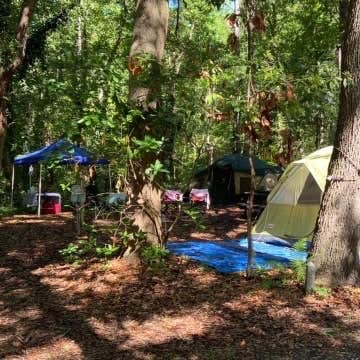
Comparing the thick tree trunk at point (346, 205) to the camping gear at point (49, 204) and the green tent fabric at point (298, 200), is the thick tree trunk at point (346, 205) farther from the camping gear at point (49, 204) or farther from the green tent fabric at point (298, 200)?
the camping gear at point (49, 204)

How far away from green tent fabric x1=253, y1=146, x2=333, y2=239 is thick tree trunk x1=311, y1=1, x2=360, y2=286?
3.50m

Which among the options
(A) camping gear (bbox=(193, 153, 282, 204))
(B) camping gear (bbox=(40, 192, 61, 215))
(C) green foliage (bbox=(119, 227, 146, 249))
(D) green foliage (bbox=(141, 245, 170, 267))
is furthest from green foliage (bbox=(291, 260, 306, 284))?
(A) camping gear (bbox=(193, 153, 282, 204))

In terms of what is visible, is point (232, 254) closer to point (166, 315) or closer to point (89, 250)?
point (89, 250)

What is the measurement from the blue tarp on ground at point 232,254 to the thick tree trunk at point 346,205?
3.97 ft

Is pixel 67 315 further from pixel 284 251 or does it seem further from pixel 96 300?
pixel 284 251

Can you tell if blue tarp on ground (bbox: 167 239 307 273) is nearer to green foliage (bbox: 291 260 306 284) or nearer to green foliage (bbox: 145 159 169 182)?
green foliage (bbox: 291 260 306 284)

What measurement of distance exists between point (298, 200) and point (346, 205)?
3946 millimetres

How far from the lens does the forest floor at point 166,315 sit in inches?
188

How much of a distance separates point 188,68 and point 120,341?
374 centimetres

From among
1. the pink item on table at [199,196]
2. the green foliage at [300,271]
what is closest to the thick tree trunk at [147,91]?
the green foliage at [300,271]

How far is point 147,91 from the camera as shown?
757cm

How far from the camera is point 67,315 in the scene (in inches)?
230

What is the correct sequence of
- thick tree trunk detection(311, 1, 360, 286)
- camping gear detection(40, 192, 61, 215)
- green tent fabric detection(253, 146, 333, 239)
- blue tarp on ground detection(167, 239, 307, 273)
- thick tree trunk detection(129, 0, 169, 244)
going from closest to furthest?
thick tree trunk detection(311, 1, 360, 286), thick tree trunk detection(129, 0, 169, 244), blue tarp on ground detection(167, 239, 307, 273), green tent fabric detection(253, 146, 333, 239), camping gear detection(40, 192, 61, 215)

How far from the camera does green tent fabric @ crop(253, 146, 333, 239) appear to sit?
10.2 m
